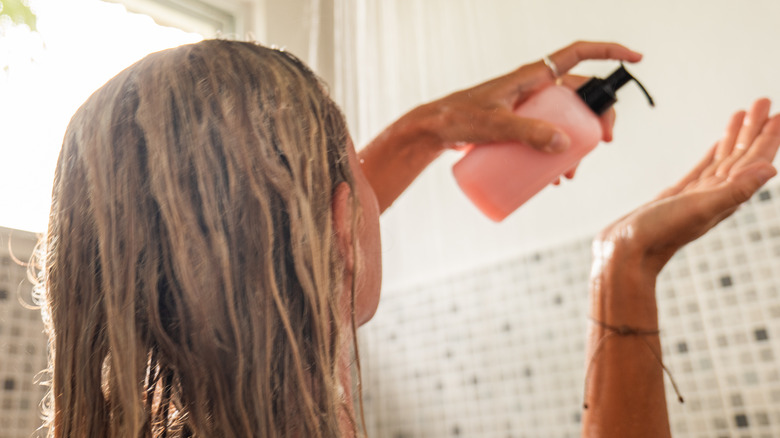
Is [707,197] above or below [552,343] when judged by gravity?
above

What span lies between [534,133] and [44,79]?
0.90m

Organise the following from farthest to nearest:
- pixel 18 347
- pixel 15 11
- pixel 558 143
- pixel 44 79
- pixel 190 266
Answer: pixel 44 79
pixel 18 347
pixel 15 11
pixel 558 143
pixel 190 266

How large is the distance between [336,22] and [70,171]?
1.07m

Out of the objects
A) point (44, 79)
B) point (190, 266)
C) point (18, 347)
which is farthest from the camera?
point (44, 79)

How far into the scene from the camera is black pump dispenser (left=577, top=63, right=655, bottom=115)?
70 cm

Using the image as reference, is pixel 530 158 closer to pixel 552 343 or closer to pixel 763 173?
pixel 763 173

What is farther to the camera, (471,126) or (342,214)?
(471,126)

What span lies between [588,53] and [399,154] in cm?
24

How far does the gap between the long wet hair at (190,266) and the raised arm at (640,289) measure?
35 cm

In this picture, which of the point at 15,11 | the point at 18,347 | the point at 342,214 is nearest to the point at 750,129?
the point at 342,214

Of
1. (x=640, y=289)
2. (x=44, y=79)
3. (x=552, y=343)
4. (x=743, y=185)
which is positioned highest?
(x=44, y=79)

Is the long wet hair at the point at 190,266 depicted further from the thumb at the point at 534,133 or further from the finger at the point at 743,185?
the finger at the point at 743,185

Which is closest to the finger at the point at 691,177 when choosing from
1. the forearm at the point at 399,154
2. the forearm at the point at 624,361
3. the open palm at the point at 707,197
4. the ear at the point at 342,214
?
the open palm at the point at 707,197

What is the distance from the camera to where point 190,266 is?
469 mm
